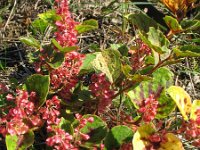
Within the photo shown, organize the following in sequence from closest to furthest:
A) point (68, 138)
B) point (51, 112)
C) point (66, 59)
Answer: point (68, 138) → point (51, 112) → point (66, 59)

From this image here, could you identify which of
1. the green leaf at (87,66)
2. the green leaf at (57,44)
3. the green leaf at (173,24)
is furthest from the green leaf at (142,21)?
the green leaf at (57,44)

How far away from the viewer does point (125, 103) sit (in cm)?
184

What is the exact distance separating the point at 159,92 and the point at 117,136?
0.81ft

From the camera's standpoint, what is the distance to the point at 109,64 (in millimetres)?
1481

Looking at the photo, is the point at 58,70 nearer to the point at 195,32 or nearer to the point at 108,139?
the point at 108,139

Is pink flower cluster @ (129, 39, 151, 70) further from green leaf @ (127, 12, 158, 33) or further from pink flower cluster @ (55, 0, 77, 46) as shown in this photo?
pink flower cluster @ (55, 0, 77, 46)

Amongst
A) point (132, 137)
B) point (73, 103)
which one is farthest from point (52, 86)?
point (132, 137)

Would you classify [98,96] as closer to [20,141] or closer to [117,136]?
[117,136]

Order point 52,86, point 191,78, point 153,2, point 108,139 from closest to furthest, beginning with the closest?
point 108,139
point 52,86
point 191,78
point 153,2

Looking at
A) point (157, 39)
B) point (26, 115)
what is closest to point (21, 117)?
point (26, 115)

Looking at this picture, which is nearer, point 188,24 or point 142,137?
point 142,137

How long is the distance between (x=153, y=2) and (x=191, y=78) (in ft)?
1.82

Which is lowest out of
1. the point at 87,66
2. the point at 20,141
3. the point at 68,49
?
the point at 20,141

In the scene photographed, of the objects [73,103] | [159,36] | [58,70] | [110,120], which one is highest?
[159,36]
